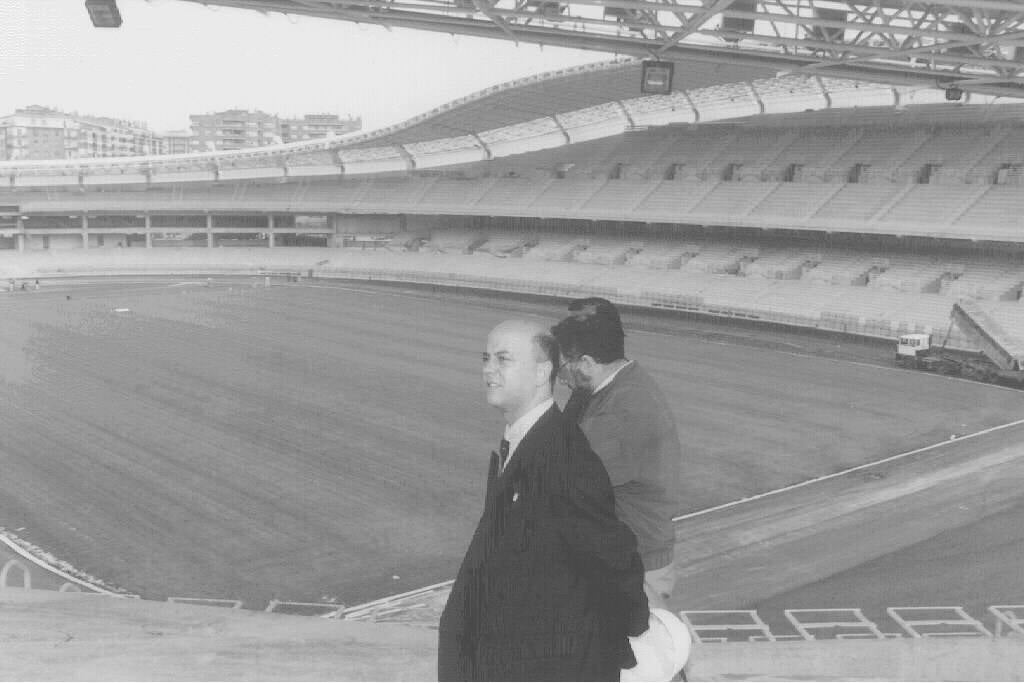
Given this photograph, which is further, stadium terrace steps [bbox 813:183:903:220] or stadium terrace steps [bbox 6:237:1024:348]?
stadium terrace steps [bbox 813:183:903:220]

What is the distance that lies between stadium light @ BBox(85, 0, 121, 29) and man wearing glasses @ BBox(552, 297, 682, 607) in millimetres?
9411

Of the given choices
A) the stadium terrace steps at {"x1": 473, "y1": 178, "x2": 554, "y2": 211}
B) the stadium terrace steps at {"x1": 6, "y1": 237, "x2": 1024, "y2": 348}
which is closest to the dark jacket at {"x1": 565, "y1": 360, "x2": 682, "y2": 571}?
the stadium terrace steps at {"x1": 6, "y1": 237, "x2": 1024, "y2": 348}

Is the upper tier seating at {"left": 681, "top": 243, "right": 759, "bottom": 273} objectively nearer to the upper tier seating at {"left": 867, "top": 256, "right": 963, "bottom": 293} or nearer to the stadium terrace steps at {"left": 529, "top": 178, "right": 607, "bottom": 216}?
the upper tier seating at {"left": 867, "top": 256, "right": 963, "bottom": 293}

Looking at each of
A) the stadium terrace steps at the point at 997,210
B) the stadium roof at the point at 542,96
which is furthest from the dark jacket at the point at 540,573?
the stadium terrace steps at the point at 997,210

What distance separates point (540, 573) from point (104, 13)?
10675 millimetres

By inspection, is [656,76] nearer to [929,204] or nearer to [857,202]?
[929,204]

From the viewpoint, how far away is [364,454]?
16.1 metres

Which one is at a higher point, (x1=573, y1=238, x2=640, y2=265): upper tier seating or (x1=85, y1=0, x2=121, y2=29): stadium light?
(x1=85, y1=0, x2=121, y2=29): stadium light

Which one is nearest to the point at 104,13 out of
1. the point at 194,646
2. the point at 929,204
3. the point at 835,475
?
the point at 194,646

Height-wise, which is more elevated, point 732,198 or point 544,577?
point 732,198

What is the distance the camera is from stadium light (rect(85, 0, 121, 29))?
1051cm

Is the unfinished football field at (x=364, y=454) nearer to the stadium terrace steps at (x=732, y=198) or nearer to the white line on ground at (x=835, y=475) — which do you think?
the white line on ground at (x=835, y=475)

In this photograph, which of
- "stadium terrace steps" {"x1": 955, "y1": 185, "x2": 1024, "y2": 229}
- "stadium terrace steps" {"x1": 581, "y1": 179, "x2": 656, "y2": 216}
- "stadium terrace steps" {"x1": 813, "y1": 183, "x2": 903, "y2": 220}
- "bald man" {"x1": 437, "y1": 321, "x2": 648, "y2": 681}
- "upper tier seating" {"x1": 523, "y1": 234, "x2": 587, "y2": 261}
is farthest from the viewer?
"upper tier seating" {"x1": 523, "y1": 234, "x2": 587, "y2": 261}

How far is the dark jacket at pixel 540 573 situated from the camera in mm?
2092
